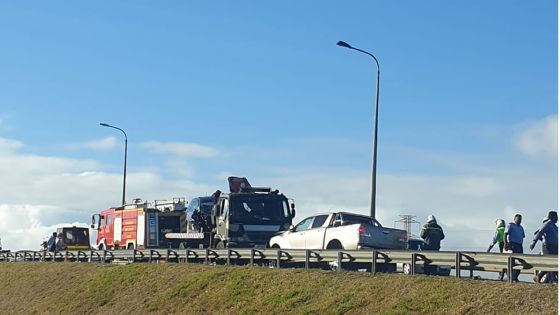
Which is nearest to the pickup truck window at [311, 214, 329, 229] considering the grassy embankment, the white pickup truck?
the white pickup truck

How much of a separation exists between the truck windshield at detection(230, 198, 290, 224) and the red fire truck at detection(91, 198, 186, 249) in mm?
7905

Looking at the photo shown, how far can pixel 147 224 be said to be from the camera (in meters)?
40.8

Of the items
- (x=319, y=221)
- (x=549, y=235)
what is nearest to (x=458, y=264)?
(x=549, y=235)

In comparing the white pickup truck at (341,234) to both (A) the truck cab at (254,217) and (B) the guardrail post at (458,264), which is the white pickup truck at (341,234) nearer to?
(A) the truck cab at (254,217)

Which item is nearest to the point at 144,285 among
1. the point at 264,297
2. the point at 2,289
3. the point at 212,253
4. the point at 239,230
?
the point at 212,253

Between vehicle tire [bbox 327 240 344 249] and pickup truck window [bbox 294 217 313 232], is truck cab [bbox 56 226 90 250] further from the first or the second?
vehicle tire [bbox 327 240 344 249]

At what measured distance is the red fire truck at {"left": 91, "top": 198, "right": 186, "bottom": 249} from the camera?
4056cm

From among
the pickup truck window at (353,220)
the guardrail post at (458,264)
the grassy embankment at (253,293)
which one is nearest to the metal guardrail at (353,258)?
the guardrail post at (458,264)

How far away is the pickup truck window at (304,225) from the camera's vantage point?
87.1ft

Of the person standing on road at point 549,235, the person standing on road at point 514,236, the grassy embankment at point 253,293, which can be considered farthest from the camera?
the person standing on road at point 514,236

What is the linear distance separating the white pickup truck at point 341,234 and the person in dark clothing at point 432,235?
1497 mm

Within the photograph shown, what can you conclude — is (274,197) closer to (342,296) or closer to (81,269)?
(81,269)

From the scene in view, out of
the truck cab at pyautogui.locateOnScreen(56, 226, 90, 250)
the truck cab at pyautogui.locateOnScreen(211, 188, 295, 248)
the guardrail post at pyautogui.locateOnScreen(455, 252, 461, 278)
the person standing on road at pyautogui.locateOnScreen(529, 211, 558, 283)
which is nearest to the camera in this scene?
the guardrail post at pyautogui.locateOnScreen(455, 252, 461, 278)

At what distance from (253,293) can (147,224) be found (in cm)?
1915
